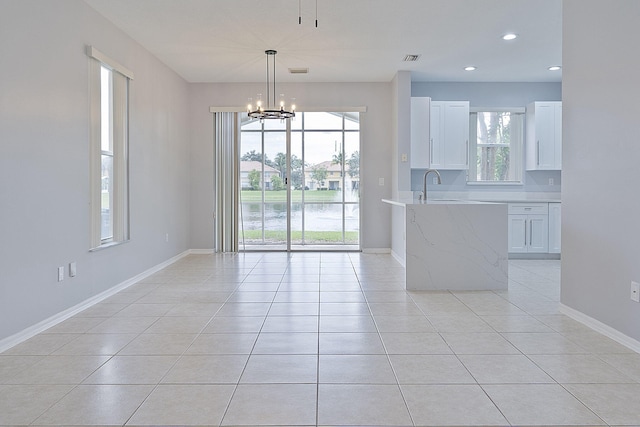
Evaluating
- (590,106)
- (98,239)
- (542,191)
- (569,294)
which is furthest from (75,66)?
(542,191)

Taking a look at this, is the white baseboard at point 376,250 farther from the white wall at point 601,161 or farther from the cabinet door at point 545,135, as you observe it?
the white wall at point 601,161

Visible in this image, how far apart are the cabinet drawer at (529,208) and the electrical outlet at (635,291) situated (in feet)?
13.1

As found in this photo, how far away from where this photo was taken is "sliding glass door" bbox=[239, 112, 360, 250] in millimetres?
7855

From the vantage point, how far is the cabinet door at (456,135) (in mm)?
7145

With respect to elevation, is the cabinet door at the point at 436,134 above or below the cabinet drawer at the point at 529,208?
above

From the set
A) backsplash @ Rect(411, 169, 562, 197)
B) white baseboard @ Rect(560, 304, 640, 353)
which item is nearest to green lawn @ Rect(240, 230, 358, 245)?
backsplash @ Rect(411, 169, 562, 197)

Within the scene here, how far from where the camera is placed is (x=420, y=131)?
23.1 ft

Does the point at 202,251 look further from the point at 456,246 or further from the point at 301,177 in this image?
the point at 456,246

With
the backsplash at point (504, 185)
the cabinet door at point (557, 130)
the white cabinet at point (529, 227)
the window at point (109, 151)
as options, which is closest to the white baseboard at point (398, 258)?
the backsplash at point (504, 185)

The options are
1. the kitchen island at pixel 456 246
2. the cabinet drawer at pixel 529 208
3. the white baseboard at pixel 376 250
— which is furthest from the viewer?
the white baseboard at pixel 376 250

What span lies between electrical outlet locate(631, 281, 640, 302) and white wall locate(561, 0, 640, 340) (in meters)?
0.04

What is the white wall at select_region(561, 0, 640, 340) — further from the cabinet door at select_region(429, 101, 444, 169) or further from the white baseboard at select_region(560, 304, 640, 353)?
the cabinet door at select_region(429, 101, 444, 169)

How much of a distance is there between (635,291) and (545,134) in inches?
186

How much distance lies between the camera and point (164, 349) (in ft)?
9.92
